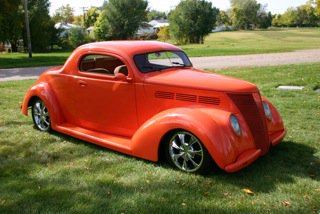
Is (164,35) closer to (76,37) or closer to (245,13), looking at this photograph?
(76,37)

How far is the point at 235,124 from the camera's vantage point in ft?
15.1

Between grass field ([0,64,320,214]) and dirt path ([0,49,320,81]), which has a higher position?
dirt path ([0,49,320,81])

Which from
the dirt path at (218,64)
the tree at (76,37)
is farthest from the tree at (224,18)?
the dirt path at (218,64)

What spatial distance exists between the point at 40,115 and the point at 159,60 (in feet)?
7.83

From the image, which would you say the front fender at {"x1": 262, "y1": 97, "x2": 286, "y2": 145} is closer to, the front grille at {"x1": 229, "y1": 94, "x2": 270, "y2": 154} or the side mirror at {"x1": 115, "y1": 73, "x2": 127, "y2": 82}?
the front grille at {"x1": 229, "y1": 94, "x2": 270, "y2": 154}

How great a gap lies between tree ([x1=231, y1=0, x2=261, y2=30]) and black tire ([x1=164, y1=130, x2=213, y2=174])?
130310 millimetres

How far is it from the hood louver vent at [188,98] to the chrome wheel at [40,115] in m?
2.37

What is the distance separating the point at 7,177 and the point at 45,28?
4447 cm

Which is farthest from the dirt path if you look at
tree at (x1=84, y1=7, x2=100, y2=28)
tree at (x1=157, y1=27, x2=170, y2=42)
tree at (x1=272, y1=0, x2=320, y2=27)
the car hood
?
tree at (x1=272, y1=0, x2=320, y2=27)

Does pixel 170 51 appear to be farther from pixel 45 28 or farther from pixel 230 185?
pixel 45 28

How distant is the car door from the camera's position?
5449 mm

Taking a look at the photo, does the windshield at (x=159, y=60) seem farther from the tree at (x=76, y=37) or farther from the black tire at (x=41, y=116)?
the tree at (x=76, y=37)

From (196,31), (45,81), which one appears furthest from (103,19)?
(45,81)

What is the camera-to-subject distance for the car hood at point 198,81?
478cm
